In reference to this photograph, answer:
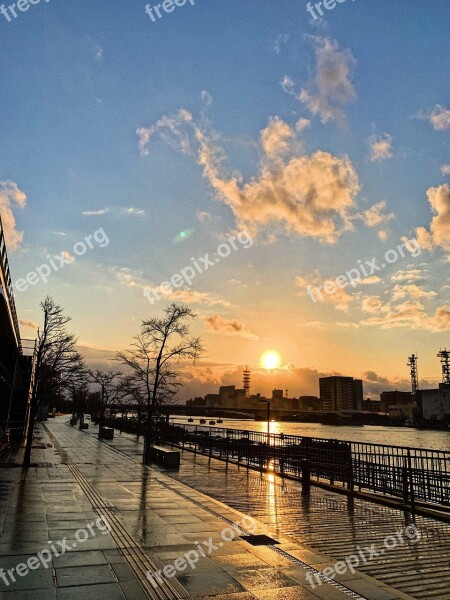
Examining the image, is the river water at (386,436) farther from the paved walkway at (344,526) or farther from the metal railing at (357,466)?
the paved walkway at (344,526)

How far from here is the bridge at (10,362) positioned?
636 inches

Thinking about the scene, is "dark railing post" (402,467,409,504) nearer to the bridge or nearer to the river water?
the bridge

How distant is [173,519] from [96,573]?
3593mm

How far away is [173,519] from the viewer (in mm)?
9828

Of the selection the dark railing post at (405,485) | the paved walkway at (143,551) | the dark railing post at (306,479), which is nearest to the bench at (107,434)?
the paved walkway at (143,551)

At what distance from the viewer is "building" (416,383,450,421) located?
166625 mm

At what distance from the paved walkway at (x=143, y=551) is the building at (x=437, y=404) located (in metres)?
176

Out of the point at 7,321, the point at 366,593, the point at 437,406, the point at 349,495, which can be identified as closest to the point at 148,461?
the point at 7,321

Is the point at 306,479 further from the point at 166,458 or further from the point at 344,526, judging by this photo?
the point at 166,458

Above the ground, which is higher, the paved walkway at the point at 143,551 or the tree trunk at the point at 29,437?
the tree trunk at the point at 29,437

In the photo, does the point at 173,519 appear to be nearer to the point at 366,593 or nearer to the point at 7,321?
the point at 366,593

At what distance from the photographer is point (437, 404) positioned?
566ft

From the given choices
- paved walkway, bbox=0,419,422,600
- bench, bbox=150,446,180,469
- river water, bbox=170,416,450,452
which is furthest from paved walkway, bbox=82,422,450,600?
river water, bbox=170,416,450,452

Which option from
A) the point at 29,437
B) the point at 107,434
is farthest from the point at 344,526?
the point at 107,434
